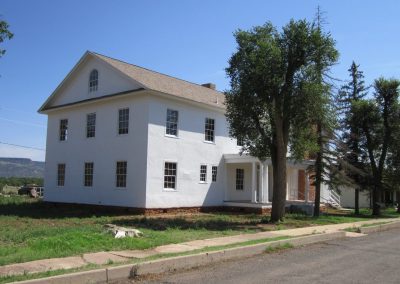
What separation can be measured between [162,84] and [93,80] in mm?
4475

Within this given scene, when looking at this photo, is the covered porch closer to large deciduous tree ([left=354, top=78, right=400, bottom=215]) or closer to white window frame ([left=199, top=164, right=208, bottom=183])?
white window frame ([left=199, top=164, right=208, bottom=183])

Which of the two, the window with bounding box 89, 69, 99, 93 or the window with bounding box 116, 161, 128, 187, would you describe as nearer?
the window with bounding box 116, 161, 128, 187

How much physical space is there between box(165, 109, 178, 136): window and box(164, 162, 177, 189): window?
1.67m

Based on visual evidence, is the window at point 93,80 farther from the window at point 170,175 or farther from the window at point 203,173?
Result: the window at point 203,173

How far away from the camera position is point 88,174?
26.8 meters

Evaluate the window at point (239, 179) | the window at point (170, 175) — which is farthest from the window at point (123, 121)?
the window at point (239, 179)

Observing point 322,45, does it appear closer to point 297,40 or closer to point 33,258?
point 297,40

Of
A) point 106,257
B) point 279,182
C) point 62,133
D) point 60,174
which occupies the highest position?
point 62,133

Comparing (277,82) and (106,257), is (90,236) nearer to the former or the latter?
(106,257)

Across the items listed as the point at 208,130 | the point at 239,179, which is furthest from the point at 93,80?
the point at 239,179

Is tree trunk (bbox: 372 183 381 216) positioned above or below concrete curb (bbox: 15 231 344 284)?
above

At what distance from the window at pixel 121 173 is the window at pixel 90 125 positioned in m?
3.04

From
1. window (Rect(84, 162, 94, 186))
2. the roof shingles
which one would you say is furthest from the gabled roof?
window (Rect(84, 162, 94, 186))

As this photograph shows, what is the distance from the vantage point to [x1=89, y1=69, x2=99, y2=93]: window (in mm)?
27203
